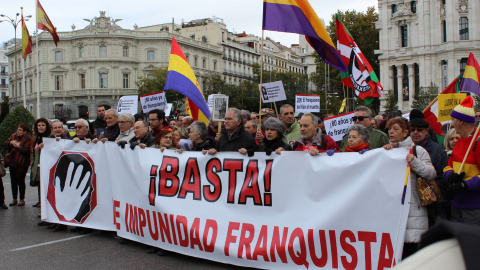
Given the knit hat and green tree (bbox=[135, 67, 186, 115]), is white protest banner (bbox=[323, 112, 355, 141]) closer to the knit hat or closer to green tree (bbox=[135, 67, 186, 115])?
the knit hat

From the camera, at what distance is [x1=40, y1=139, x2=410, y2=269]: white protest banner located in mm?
4582

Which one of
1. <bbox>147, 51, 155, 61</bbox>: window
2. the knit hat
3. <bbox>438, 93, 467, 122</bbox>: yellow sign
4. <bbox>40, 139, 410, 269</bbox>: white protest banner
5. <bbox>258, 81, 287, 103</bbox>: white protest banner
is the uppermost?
<bbox>147, 51, 155, 61</bbox>: window

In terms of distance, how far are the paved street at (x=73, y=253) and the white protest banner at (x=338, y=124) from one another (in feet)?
12.8

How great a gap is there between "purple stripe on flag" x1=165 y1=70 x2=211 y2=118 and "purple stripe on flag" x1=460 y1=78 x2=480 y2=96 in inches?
186

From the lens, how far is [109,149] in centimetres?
709

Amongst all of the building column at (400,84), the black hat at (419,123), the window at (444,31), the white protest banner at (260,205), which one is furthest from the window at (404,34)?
the black hat at (419,123)

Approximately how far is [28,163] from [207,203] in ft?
19.7

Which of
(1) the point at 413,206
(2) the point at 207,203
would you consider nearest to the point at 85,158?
(2) the point at 207,203

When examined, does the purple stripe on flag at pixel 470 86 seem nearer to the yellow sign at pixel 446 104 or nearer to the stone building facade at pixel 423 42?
the yellow sign at pixel 446 104

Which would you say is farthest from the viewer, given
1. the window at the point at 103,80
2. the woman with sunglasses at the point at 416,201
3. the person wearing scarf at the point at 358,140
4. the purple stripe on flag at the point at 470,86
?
the window at the point at 103,80

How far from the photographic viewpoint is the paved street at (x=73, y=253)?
225 inches

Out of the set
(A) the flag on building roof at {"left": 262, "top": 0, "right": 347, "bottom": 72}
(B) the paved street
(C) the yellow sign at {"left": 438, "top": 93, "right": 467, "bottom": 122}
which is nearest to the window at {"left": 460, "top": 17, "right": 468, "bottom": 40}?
(C) the yellow sign at {"left": 438, "top": 93, "right": 467, "bottom": 122}

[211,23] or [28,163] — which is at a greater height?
[211,23]

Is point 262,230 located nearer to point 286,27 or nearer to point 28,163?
point 286,27
